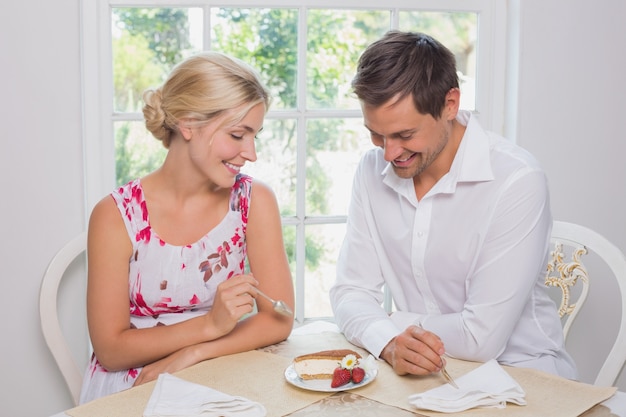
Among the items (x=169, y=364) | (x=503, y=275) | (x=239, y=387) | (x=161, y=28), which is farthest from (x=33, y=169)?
(x=503, y=275)

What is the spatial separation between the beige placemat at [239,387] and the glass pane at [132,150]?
1.05 meters

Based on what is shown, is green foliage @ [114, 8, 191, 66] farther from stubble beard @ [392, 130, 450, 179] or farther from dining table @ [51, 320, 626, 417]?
dining table @ [51, 320, 626, 417]

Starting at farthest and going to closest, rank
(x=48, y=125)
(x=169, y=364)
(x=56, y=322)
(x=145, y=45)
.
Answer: (x=145, y=45) < (x=48, y=125) < (x=56, y=322) < (x=169, y=364)

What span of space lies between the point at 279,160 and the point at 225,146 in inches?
31.6

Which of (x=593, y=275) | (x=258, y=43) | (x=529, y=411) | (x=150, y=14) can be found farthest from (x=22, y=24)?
(x=593, y=275)

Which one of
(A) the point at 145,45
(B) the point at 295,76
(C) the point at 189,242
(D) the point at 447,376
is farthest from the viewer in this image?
(B) the point at 295,76

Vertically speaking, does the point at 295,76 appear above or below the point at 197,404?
above

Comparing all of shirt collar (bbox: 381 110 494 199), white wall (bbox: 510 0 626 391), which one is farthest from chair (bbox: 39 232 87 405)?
white wall (bbox: 510 0 626 391)

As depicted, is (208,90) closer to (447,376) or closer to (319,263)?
(447,376)

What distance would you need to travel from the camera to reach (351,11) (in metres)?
2.68

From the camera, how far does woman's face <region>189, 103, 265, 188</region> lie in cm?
188

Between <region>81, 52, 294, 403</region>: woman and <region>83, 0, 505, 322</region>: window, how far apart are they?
1.85 feet

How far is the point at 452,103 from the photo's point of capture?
1.85 metres

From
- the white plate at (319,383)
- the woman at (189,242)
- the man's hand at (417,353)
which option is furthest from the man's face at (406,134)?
the white plate at (319,383)
